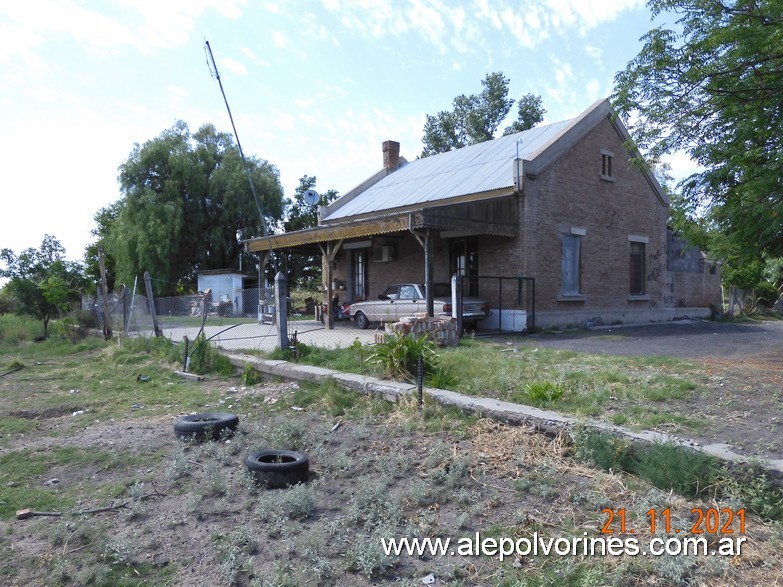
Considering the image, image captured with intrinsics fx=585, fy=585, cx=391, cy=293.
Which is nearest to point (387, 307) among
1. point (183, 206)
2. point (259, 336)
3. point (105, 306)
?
point (259, 336)

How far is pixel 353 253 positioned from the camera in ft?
73.2

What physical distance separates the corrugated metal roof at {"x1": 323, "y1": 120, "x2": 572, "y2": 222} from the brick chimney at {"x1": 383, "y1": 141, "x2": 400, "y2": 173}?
640mm

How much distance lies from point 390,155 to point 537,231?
10828 mm

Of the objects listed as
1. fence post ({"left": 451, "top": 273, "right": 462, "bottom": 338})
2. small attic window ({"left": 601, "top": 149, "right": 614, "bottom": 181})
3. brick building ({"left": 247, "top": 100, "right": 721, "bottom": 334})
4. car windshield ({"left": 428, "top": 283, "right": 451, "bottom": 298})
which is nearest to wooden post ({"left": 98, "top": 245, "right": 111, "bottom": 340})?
brick building ({"left": 247, "top": 100, "right": 721, "bottom": 334})

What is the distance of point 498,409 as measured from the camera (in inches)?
225

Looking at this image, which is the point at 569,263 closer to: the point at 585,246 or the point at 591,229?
the point at 585,246

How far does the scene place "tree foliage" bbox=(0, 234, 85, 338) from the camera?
17.6 metres

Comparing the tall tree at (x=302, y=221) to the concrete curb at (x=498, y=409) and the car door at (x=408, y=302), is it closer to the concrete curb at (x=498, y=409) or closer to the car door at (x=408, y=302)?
the car door at (x=408, y=302)

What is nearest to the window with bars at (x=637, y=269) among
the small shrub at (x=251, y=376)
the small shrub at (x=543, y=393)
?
the small shrub at (x=251, y=376)

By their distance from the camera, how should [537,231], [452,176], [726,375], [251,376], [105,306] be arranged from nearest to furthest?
[726,375]
[251,376]
[105,306]
[537,231]
[452,176]

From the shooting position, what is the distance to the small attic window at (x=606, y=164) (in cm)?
1905

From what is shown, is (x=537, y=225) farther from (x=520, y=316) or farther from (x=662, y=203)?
(x=662, y=203)

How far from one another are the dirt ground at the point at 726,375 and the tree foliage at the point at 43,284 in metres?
13.8

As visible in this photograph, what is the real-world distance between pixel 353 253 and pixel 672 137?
548 inches
